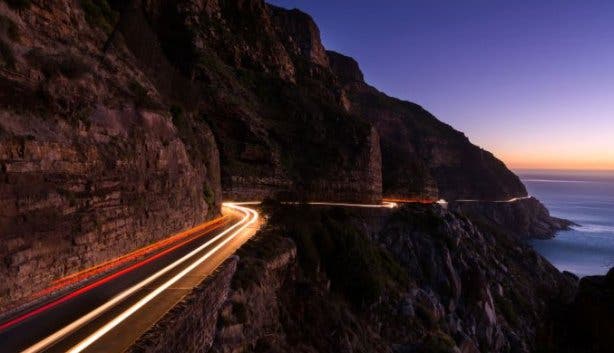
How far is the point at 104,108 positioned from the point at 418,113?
15043cm

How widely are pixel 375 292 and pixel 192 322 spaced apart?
18357mm

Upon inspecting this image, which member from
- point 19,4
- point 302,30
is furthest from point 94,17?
point 302,30

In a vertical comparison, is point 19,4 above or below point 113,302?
above

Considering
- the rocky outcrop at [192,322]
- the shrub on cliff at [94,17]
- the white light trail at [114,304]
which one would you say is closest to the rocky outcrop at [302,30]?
the shrub on cliff at [94,17]

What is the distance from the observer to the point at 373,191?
5831 centimetres

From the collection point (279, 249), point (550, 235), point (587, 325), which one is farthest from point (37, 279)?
point (550, 235)

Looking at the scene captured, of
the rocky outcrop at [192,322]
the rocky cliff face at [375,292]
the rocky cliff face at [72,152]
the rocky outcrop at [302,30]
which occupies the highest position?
the rocky outcrop at [302,30]

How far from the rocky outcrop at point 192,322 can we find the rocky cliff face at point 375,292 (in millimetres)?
634

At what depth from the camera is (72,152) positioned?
12773 millimetres

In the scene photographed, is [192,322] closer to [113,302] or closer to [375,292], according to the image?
[113,302]

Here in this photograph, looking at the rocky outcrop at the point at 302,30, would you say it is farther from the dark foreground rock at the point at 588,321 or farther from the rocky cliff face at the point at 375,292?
the dark foreground rock at the point at 588,321

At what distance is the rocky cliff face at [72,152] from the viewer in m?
10.4

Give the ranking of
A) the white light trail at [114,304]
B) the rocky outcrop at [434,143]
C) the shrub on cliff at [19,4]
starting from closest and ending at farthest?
the white light trail at [114,304]
the shrub on cliff at [19,4]
the rocky outcrop at [434,143]

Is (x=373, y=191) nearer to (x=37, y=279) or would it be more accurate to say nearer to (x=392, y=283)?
(x=392, y=283)
